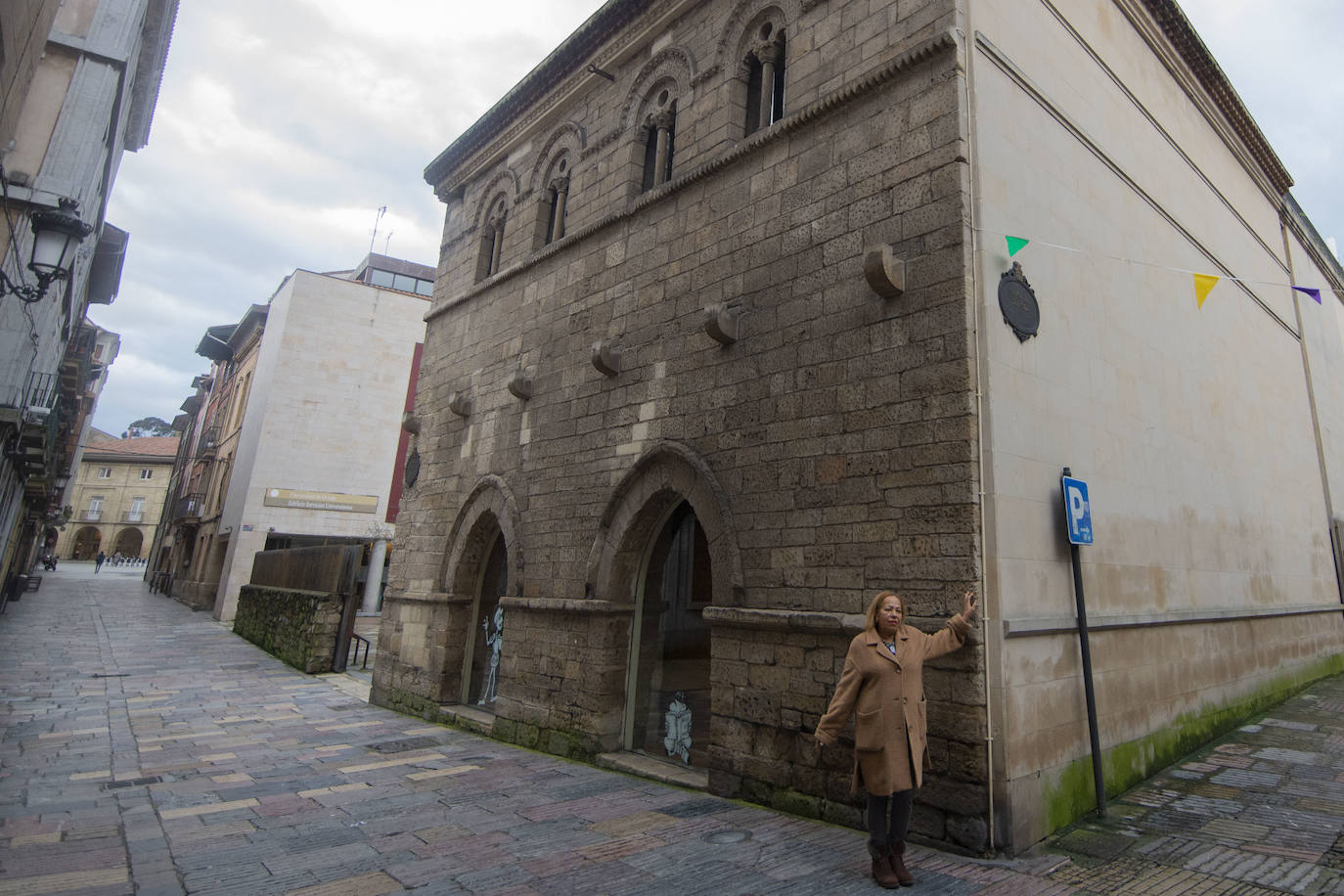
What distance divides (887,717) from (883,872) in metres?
0.78

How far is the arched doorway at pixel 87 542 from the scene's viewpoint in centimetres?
5716

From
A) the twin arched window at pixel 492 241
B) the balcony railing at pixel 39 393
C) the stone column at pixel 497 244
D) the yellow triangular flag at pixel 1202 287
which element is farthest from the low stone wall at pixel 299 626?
the yellow triangular flag at pixel 1202 287

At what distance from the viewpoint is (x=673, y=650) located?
6.87m

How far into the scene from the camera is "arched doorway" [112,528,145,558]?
58.0 m

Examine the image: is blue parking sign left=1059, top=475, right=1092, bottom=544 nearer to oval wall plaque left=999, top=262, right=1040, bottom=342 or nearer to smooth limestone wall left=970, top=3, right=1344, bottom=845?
smooth limestone wall left=970, top=3, right=1344, bottom=845

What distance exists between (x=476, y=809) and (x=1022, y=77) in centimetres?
690

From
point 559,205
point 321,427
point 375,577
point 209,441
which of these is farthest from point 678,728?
point 209,441

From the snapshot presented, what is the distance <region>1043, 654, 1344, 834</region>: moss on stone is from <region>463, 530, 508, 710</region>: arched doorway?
6.13m

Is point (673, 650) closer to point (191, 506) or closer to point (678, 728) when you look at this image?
point (678, 728)

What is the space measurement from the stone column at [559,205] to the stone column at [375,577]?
53.6 ft

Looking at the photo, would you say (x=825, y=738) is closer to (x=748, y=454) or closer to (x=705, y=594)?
(x=748, y=454)

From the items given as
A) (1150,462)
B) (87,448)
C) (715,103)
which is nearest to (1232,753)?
(1150,462)

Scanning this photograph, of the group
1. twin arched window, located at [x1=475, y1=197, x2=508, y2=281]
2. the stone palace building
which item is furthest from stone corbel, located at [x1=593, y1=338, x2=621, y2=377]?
twin arched window, located at [x1=475, y1=197, x2=508, y2=281]

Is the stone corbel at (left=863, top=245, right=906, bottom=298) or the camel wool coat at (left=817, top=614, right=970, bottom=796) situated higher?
the stone corbel at (left=863, top=245, right=906, bottom=298)
